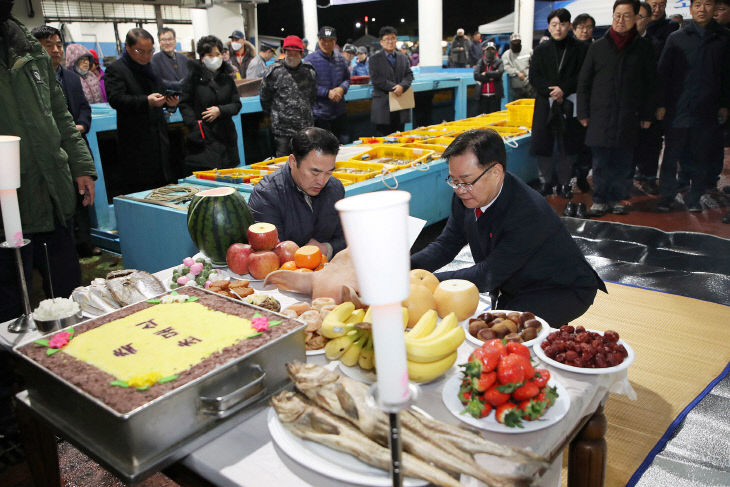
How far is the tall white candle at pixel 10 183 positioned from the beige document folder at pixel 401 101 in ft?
18.2

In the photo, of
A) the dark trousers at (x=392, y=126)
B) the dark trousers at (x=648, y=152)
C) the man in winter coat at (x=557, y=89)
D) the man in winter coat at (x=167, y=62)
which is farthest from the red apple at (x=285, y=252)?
the dark trousers at (x=392, y=126)

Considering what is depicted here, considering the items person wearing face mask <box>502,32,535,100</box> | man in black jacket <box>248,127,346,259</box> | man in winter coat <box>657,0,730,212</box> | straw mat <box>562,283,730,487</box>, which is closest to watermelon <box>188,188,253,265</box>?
man in black jacket <box>248,127,346,259</box>

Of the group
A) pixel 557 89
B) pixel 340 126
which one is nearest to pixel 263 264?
pixel 557 89

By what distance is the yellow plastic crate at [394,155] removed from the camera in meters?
4.51

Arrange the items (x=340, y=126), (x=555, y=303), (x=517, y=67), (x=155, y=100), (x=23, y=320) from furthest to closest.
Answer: (x=517, y=67)
(x=340, y=126)
(x=155, y=100)
(x=555, y=303)
(x=23, y=320)

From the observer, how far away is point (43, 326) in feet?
5.12

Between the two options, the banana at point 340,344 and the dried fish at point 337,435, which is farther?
the banana at point 340,344

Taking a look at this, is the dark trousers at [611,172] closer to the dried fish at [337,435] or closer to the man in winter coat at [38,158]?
the man in winter coat at [38,158]

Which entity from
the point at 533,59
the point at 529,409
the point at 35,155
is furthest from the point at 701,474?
the point at 533,59

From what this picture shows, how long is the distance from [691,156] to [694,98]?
55 centimetres

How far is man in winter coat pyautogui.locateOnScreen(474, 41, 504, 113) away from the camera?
8188mm

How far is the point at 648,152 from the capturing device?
6.02 metres

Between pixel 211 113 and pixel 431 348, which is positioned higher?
pixel 211 113

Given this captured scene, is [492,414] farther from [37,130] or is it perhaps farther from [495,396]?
[37,130]
